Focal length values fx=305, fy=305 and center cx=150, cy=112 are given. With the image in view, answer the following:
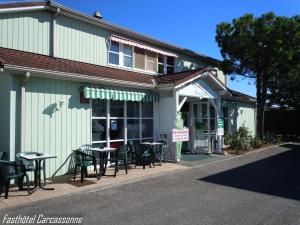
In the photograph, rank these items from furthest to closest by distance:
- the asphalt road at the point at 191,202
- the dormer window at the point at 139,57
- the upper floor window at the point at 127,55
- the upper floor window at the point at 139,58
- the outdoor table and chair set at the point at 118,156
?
the upper floor window at the point at 139,58 → the upper floor window at the point at 127,55 → the dormer window at the point at 139,57 → the outdoor table and chair set at the point at 118,156 → the asphalt road at the point at 191,202

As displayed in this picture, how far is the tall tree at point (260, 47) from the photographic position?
18516mm

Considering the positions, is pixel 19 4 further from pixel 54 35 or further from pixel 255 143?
pixel 255 143

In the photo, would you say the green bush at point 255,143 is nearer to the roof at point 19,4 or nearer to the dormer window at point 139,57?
the dormer window at point 139,57

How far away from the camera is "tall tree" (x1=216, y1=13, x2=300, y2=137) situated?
18516 millimetres

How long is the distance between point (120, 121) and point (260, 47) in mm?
11743

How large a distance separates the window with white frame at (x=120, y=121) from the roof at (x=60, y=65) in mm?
1025

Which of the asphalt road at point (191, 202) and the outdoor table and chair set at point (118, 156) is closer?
the asphalt road at point (191, 202)

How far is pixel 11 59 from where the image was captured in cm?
895

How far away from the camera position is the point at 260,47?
1931cm

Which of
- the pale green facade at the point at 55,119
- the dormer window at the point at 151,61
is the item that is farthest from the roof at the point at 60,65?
the dormer window at the point at 151,61

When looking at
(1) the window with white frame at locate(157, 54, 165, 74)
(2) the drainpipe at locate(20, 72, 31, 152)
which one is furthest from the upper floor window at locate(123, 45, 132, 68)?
(2) the drainpipe at locate(20, 72, 31, 152)

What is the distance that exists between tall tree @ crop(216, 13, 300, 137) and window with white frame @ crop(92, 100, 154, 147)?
9332 mm

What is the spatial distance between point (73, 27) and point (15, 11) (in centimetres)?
241

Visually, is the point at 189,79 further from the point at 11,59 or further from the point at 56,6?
the point at 11,59
